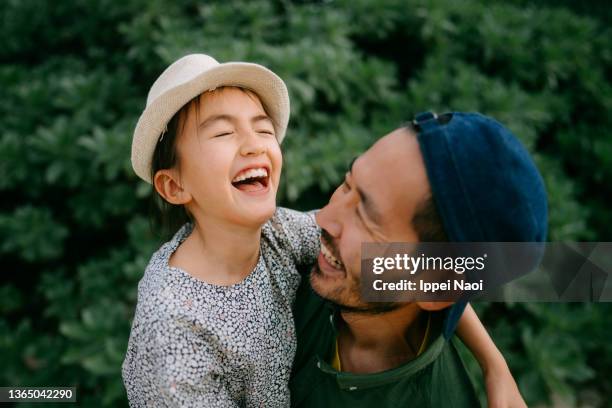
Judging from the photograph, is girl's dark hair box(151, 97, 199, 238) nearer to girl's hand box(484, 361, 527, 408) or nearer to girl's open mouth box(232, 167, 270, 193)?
girl's open mouth box(232, 167, 270, 193)

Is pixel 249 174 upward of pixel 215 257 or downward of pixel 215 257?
upward

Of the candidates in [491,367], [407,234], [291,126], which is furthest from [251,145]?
[291,126]

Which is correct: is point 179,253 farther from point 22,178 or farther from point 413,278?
point 22,178

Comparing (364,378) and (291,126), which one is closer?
(364,378)

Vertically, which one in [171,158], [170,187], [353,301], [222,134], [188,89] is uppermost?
[188,89]

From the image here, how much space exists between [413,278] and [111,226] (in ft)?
8.60

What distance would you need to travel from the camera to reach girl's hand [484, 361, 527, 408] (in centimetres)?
171

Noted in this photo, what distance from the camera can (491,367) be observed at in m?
1.84

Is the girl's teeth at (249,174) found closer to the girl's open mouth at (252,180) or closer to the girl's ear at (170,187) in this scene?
the girl's open mouth at (252,180)

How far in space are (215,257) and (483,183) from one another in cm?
88

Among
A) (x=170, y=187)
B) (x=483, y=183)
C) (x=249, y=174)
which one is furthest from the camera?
(x=170, y=187)

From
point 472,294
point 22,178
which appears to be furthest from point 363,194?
point 22,178

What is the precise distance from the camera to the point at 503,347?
3.06 meters

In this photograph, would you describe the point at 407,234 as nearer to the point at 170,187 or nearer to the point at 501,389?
the point at 501,389
